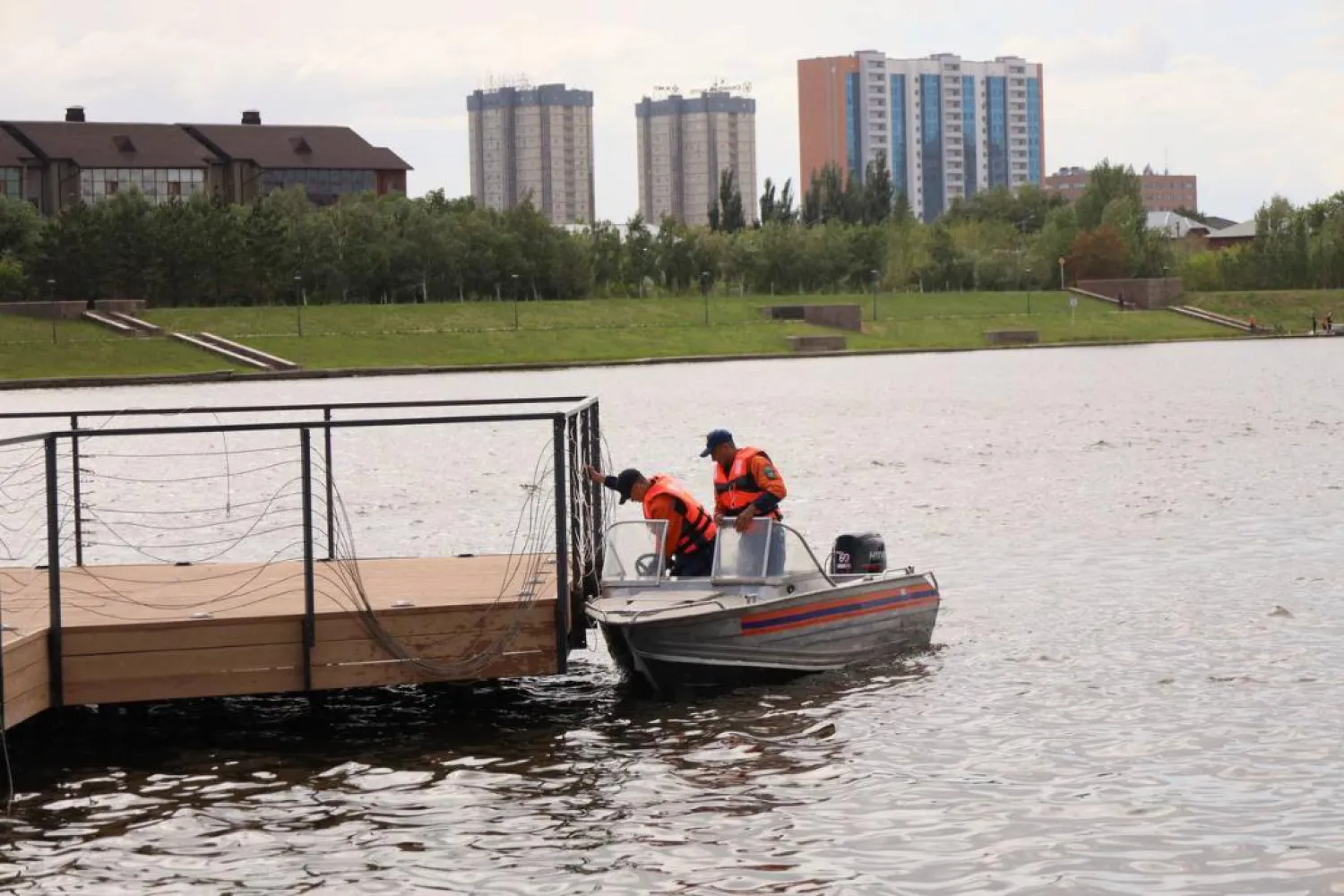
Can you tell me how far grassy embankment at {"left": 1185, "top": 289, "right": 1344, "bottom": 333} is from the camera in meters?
150

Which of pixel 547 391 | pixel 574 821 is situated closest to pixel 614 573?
pixel 574 821

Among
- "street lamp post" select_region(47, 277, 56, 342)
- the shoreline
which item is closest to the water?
the shoreline

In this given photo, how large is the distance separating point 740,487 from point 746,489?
0.22ft

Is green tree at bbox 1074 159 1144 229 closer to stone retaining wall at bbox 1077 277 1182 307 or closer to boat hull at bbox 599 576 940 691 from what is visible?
stone retaining wall at bbox 1077 277 1182 307

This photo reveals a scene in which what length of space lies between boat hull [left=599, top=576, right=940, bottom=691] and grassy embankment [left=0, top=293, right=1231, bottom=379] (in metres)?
80.3

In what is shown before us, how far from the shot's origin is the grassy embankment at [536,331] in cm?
9912

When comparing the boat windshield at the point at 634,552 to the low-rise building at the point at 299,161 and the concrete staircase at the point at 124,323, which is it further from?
the low-rise building at the point at 299,161

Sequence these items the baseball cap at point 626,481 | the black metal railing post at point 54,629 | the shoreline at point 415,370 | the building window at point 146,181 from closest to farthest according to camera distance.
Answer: the black metal railing post at point 54,629
the baseball cap at point 626,481
the shoreline at point 415,370
the building window at point 146,181

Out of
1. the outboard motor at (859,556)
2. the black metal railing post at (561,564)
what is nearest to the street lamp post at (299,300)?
the outboard motor at (859,556)

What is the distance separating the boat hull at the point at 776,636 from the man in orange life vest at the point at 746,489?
590mm

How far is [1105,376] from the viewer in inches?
3457

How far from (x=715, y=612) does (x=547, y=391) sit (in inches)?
2268

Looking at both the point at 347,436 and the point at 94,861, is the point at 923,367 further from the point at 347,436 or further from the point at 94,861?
the point at 94,861

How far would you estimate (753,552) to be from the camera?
1755 centimetres
